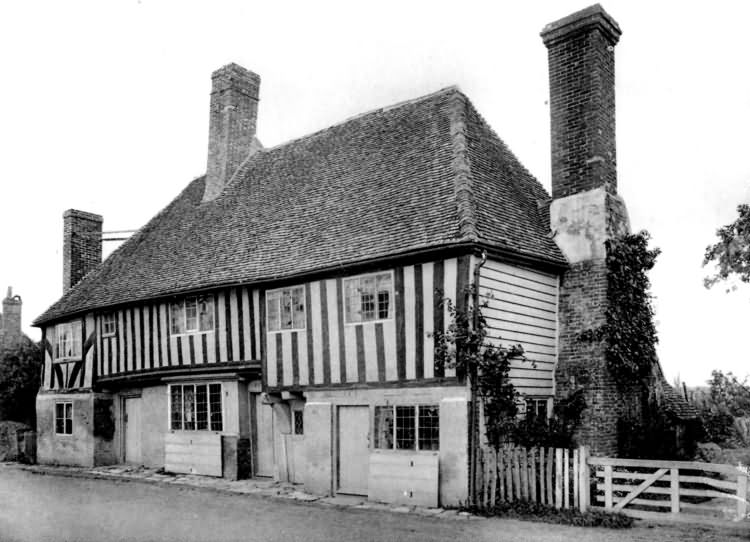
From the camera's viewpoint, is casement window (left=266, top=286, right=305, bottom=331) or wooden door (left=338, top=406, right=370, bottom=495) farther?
casement window (left=266, top=286, right=305, bottom=331)

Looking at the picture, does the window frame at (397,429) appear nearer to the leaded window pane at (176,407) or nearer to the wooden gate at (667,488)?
the wooden gate at (667,488)

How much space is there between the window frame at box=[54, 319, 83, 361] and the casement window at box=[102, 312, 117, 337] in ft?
4.25

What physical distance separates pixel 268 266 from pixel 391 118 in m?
4.86

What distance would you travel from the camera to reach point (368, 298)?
14.9m

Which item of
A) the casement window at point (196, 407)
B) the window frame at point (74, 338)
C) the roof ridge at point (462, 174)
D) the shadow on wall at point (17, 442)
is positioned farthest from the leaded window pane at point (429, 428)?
the shadow on wall at point (17, 442)

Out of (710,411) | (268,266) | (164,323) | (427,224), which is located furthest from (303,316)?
(710,411)

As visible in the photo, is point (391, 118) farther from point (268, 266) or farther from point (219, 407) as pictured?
point (219, 407)

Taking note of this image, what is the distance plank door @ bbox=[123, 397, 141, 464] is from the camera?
2152 cm

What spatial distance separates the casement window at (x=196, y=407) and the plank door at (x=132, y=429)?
267cm

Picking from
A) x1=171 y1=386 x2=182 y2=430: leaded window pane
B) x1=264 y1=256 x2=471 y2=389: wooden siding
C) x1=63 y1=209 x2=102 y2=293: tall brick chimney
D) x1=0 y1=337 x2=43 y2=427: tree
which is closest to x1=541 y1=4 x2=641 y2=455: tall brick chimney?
x1=264 y1=256 x2=471 y2=389: wooden siding

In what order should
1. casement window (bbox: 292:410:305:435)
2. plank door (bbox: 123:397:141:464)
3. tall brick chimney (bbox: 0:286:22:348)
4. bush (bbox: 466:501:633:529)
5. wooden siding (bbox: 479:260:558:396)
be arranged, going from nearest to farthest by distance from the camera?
bush (bbox: 466:501:633:529) < wooden siding (bbox: 479:260:558:396) < casement window (bbox: 292:410:305:435) < plank door (bbox: 123:397:141:464) < tall brick chimney (bbox: 0:286:22:348)

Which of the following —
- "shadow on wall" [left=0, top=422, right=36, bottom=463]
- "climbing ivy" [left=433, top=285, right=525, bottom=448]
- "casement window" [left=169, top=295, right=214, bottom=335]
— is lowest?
"shadow on wall" [left=0, top=422, right=36, bottom=463]

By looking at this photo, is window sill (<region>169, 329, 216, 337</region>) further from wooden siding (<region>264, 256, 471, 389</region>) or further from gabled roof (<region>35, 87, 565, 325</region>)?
wooden siding (<region>264, 256, 471, 389</region>)

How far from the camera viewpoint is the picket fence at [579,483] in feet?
36.8
